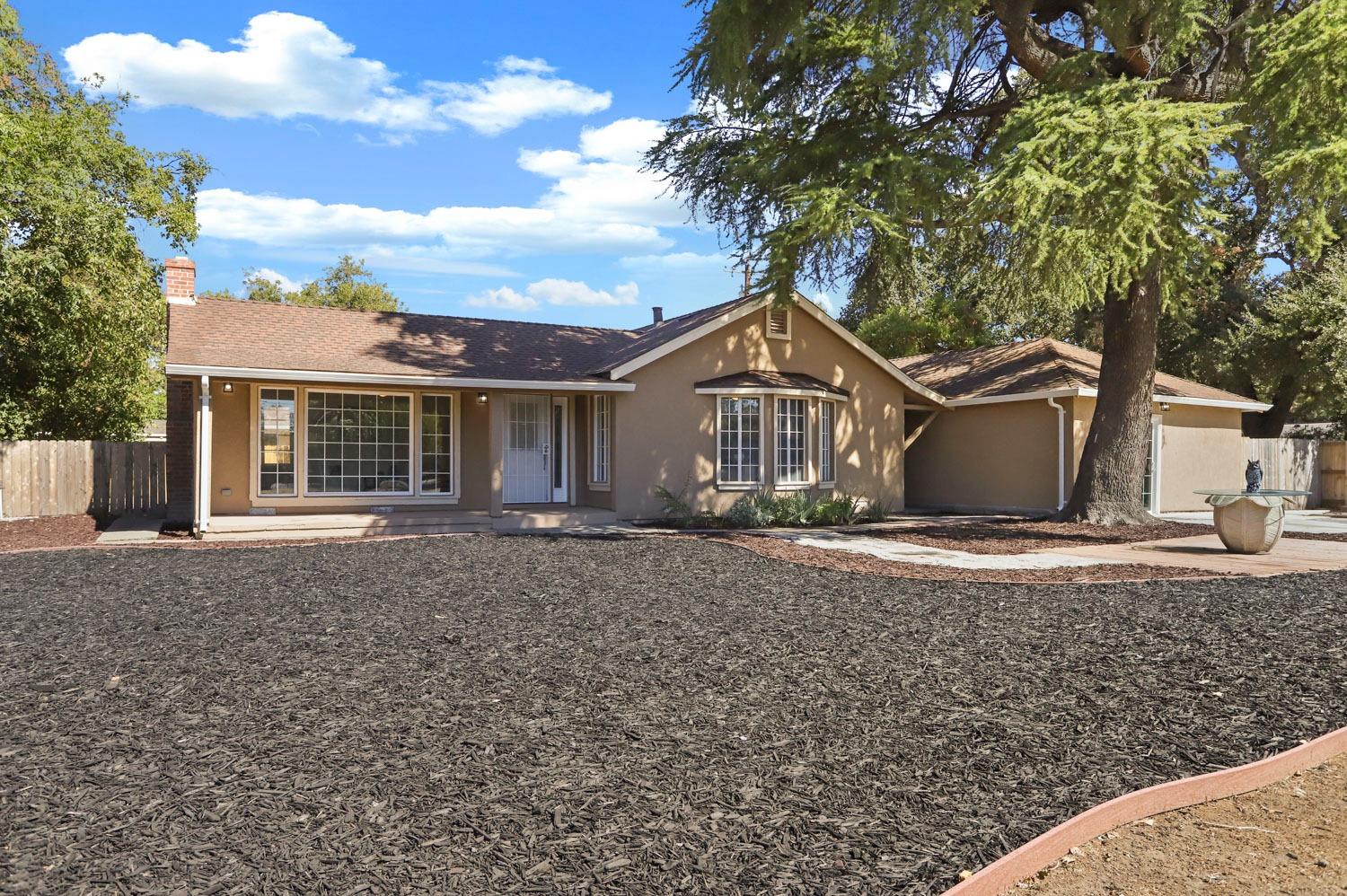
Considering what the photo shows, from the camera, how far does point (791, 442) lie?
17.0 metres

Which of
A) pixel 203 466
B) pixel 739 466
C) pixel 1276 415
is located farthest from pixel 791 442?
pixel 1276 415

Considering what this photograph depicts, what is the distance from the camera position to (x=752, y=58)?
15.4m

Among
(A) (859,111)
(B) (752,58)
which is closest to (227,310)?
(B) (752,58)

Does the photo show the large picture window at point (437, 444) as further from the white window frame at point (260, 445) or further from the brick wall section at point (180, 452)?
the brick wall section at point (180, 452)

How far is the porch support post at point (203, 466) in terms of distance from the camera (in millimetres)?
12906

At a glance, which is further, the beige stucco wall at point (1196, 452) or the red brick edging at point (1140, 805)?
the beige stucco wall at point (1196, 452)

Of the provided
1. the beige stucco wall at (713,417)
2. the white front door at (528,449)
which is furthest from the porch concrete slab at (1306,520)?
the white front door at (528,449)

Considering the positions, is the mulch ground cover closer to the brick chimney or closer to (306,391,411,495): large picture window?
(306,391,411,495): large picture window

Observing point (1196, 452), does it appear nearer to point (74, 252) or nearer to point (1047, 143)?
point (1047, 143)

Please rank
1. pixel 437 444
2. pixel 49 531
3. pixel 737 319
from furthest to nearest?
pixel 737 319, pixel 437 444, pixel 49 531

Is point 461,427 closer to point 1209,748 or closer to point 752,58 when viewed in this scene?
point 752,58

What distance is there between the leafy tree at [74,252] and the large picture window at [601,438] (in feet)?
32.6

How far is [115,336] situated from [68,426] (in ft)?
9.52

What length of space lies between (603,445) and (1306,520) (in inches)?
543
